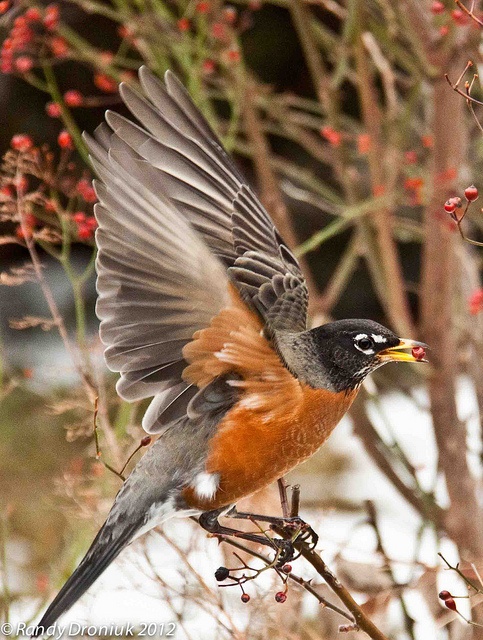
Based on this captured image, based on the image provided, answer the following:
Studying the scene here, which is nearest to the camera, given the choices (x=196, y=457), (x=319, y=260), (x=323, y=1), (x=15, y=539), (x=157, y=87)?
(x=157, y=87)

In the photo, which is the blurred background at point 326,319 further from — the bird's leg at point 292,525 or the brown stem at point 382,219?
the bird's leg at point 292,525

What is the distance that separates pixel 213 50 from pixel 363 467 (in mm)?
2696

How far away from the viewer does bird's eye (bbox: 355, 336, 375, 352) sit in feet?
5.83

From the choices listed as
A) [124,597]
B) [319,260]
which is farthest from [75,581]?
[319,260]

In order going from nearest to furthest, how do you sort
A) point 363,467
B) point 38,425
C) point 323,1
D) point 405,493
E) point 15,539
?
1. point 323,1
2. point 405,493
3. point 15,539
4. point 363,467
5. point 38,425

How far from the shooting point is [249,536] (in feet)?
5.31

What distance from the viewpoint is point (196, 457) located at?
189 cm

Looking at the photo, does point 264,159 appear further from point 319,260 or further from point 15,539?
point 319,260

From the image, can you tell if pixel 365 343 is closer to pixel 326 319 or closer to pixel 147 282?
pixel 147 282

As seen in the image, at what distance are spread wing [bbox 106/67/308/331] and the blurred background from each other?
0.37 m

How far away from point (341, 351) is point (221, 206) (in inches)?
15.8

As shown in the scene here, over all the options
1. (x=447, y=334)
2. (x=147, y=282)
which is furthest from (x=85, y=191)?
(x=447, y=334)

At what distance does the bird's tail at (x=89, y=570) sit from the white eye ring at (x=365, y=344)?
1.73 ft

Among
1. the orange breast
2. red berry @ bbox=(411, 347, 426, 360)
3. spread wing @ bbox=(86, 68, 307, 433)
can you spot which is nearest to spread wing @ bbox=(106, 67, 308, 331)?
spread wing @ bbox=(86, 68, 307, 433)
